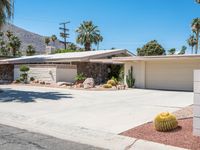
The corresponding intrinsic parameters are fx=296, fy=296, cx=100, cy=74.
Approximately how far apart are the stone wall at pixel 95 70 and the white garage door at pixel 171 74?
7201 millimetres

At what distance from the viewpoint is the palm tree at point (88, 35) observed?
52.5m

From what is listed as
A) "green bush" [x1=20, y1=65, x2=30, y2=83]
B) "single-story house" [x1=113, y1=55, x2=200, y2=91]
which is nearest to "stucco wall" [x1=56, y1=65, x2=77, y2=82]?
"green bush" [x1=20, y1=65, x2=30, y2=83]

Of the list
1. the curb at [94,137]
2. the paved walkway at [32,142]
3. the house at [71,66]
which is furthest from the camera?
the house at [71,66]

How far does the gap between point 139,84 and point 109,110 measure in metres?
13.0

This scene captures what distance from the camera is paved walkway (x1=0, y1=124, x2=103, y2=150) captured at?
21.8 feet

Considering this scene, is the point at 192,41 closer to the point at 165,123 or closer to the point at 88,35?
the point at 88,35

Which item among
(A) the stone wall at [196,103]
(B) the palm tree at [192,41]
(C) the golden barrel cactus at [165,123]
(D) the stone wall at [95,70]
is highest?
(B) the palm tree at [192,41]

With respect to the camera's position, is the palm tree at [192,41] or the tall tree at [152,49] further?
the palm tree at [192,41]

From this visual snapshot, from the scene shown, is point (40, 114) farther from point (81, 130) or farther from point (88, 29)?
point (88, 29)

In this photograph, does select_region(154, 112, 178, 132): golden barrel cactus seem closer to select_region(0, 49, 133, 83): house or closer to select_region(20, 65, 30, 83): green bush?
select_region(0, 49, 133, 83): house

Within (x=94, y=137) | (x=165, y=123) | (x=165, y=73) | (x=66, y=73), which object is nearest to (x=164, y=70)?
(x=165, y=73)

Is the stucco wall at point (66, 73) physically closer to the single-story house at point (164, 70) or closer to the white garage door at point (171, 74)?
the single-story house at point (164, 70)

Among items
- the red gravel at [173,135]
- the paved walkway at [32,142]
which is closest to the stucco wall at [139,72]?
the red gravel at [173,135]

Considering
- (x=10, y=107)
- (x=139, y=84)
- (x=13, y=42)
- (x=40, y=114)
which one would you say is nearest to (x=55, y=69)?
(x=139, y=84)
